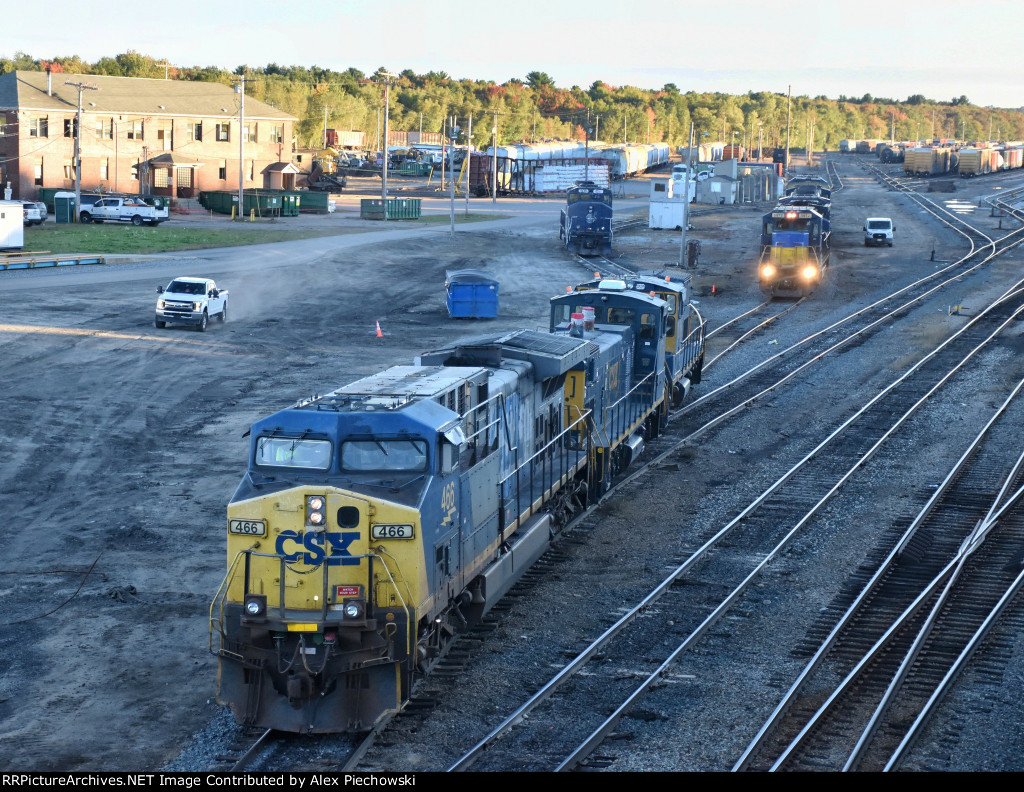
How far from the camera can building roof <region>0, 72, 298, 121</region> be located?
3467 inches

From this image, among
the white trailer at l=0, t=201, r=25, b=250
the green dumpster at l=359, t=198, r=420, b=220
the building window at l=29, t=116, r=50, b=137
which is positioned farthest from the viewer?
the building window at l=29, t=116, r=50, b=137

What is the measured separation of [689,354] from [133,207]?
5313 centimetres

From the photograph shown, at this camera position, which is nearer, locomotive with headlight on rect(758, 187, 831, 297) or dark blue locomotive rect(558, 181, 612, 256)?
locomotive with headlight on rect(758, 187, 831, 297)

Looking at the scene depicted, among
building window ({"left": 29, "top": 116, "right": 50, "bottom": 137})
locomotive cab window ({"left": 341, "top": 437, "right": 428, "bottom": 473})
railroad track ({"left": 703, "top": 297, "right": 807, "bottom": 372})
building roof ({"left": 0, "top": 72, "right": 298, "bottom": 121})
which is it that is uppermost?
building roof ({"left": 0, "top": 72, "right": 298, "bottom": 121})

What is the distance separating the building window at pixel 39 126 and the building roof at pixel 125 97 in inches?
28.8

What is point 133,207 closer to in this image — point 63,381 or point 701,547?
point 63,381

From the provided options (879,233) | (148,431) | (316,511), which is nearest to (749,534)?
(316,511)

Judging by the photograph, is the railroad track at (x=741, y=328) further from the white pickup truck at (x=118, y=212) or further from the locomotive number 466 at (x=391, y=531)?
the white pickup truck at (x=118, y=212)

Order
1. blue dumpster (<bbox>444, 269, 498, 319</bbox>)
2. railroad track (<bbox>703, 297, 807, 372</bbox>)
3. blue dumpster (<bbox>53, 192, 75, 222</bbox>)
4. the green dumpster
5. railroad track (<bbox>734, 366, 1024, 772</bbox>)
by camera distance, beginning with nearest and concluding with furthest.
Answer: railroad track (<bbox>734, 366, 1024, 772</bbox>) → railroad track (<bbox>703, 297, 807, 372</bbox>) → blue dumpster (<bbox>444, 269, 498, 319</bbox>) → blue dumpster (<bbox>53, 192, 75, 222</bbox>) → the green dumpster

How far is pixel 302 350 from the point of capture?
40.7m

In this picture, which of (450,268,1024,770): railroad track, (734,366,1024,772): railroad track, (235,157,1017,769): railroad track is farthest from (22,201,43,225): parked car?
(734,366,1024,772): railroad track

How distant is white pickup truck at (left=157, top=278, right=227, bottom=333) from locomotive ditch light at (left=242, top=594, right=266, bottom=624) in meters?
31.4

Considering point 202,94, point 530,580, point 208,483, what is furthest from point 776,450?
point 202,94

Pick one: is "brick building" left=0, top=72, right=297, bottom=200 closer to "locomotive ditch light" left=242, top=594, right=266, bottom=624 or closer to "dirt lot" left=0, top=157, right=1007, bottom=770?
"dirt lot" left=0, top=157, right=1007, bottom=770
